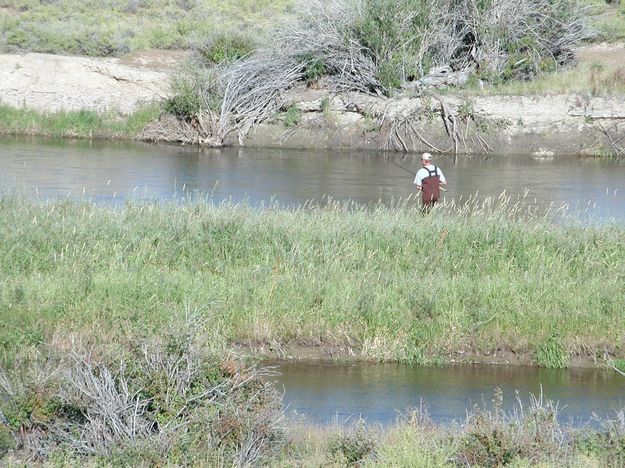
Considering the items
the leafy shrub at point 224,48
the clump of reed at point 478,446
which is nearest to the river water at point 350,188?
the clump of reed at point 478,446

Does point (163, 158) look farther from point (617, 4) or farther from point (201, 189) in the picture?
point (617, 4)

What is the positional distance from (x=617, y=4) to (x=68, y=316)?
43.2 metres

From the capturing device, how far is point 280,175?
92.7 feet

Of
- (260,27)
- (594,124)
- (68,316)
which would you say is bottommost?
(68,316)

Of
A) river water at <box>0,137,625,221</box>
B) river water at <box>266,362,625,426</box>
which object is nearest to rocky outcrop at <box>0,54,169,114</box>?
river water at <box>0,137,625,221</box>

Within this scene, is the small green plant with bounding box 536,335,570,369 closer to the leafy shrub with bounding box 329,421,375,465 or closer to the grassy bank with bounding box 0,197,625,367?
the grassy bank with bounding box 0,197,625,367

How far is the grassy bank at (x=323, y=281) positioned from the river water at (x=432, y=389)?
13.7 inches

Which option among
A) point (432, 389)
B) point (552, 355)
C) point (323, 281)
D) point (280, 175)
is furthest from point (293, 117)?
point (432, 389)

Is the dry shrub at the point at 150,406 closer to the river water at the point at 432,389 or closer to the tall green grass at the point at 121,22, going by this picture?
the river water at the point at 432,389

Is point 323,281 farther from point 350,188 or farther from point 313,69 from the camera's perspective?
point 313,69

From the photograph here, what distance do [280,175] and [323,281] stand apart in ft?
48.2

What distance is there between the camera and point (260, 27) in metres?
46.3

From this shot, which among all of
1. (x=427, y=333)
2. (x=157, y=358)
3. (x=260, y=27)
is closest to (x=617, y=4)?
(x=260, y=27)

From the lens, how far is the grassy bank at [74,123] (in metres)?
36.1
